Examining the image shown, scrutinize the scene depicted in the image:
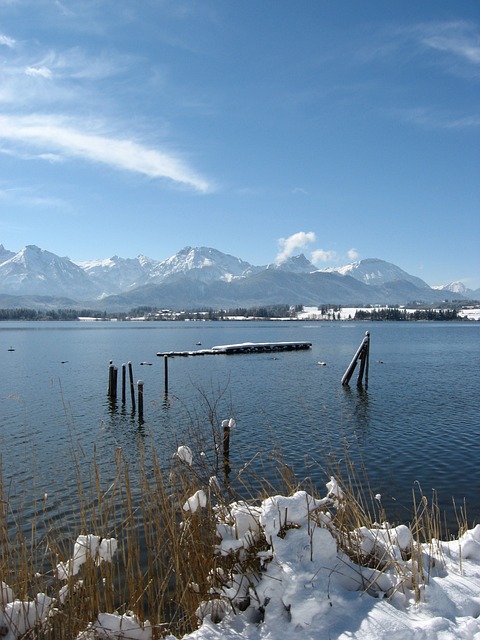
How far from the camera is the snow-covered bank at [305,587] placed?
4.39 meters

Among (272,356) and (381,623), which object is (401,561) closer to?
(381,623)

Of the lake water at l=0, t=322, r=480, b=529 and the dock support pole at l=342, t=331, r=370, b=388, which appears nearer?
the lake water at l=0, t=322, r=480, b=529

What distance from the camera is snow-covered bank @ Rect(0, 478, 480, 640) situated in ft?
14.4

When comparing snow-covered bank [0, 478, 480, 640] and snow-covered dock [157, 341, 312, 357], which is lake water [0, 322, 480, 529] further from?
snow-covered dock [157, 341, 312, 357]

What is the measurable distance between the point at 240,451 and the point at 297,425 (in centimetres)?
496

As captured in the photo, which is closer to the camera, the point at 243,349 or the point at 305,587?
the point at 305,587

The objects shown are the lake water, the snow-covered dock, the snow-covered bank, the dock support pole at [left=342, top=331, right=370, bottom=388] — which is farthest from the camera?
the snow-covered dock

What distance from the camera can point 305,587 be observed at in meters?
4.62

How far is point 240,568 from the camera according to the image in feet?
16.2

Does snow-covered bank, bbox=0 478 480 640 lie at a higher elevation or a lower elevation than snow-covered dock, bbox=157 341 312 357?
higher

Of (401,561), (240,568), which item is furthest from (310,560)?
(401,561)

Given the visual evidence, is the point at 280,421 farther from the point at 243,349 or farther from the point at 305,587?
the point at 243,349

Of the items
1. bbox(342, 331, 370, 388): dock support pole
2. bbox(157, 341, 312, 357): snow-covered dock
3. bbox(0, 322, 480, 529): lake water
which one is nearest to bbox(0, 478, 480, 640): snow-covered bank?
bbox(0, 322, 480, 529): lake water

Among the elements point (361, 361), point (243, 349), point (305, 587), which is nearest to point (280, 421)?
point (361, 361)
